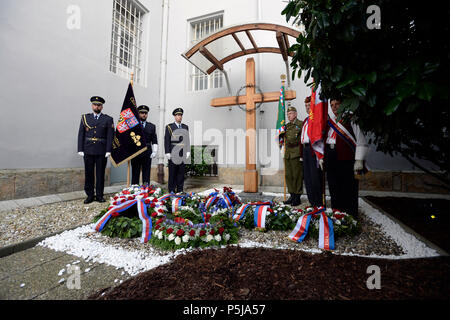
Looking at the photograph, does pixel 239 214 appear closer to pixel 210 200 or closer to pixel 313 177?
pixel 210 200

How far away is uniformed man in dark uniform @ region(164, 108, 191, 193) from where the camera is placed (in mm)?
4906

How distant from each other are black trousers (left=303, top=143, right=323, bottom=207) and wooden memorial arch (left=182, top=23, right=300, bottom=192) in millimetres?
1441

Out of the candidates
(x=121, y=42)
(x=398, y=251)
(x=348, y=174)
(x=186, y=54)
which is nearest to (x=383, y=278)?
(x=398, y=251)

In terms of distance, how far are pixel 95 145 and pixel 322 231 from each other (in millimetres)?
4222

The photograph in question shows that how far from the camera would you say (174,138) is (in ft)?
16.2

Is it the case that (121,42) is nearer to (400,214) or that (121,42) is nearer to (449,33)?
(449,33)

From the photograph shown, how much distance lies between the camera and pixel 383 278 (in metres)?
1.35

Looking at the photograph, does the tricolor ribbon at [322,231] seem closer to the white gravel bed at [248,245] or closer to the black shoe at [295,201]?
the white gravel bed at [248,245]

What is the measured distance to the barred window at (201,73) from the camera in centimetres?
678

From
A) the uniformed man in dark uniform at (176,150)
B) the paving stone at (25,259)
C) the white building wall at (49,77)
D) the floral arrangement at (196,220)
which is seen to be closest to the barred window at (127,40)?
the white building wall at (49,77)

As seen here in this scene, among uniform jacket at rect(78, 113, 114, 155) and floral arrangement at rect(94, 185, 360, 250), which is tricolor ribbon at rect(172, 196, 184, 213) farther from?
uniform jacket at rect(78, 113, 114, 155)

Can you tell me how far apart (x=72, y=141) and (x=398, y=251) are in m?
5.92

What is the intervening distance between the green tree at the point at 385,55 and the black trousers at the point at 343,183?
4.63 feet
